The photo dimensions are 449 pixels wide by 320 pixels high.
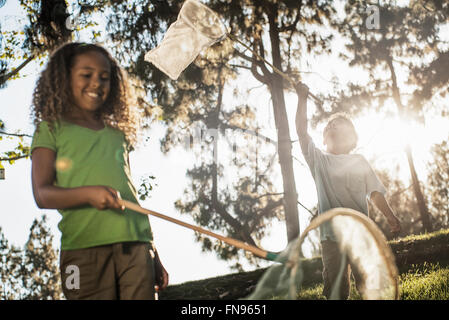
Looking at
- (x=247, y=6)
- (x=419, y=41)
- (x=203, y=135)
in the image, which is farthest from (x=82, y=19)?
(x=419, y=41)

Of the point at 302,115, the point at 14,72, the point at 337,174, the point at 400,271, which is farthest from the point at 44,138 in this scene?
the point at 14,72

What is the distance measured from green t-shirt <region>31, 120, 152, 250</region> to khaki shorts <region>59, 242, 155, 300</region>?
0.04 metres

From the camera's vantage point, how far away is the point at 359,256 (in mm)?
1935

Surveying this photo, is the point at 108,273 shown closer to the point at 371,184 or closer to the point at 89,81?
the point at 89,81

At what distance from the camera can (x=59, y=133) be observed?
1.75 m

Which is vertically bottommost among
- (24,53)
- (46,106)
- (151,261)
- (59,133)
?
(151,261)

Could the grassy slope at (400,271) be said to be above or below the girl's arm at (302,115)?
below

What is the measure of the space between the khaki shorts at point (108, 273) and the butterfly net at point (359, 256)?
467mm

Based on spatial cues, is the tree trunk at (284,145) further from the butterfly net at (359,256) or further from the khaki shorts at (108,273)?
the khaki shorts at (108,273)

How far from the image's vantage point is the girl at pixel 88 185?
5.28ft

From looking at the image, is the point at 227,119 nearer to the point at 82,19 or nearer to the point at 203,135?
the point at 203,135

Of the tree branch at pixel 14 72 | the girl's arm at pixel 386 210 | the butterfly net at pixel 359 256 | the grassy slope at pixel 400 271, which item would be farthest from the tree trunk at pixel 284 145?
the butterfly net at pixel 359 256

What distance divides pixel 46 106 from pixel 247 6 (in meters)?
9.51
